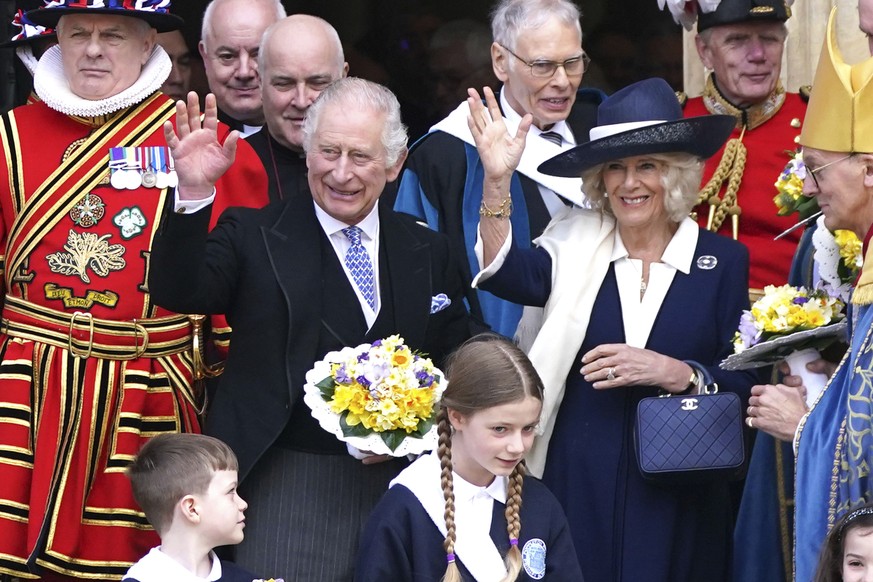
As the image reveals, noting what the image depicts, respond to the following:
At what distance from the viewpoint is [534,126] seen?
5.86 metres

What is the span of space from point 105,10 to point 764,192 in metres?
2.30

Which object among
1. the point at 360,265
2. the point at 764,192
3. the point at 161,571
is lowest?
the point at 161,571

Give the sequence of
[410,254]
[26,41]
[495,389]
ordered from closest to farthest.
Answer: [495,389]
[410,254]
[26,41]

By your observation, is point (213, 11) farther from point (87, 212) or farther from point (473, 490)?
point (473, 490)

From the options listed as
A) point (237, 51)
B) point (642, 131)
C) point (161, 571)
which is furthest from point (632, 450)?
point (237, 51)

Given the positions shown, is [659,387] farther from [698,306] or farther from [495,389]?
[495,389]

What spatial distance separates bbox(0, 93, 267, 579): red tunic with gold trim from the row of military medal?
22mm

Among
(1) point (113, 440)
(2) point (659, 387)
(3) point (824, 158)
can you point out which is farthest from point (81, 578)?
(3) point (824, 158)

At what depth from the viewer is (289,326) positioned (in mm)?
4773

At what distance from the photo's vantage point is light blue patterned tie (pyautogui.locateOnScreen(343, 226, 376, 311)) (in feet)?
16.1

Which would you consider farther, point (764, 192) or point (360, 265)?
point (764, 192)

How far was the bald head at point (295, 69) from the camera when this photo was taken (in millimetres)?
5684

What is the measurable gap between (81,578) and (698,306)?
1881 mm

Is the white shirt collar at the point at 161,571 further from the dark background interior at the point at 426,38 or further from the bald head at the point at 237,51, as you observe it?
the dark background interior at the point at 426,38
